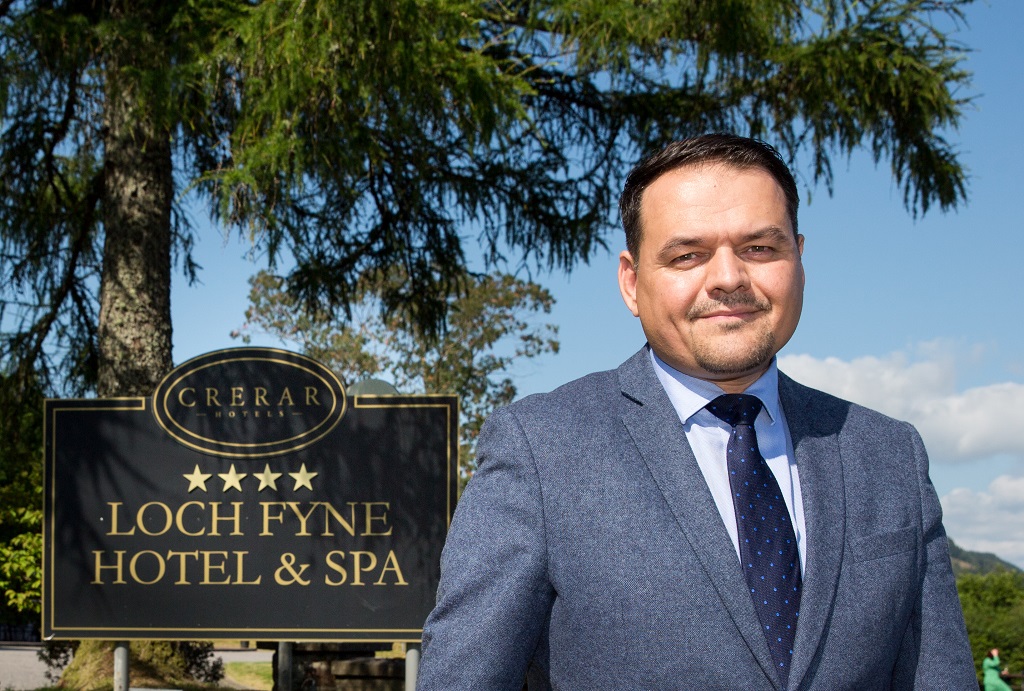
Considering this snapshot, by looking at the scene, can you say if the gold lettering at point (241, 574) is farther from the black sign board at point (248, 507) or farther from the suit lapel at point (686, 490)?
the suit lapel at point (686, 490)

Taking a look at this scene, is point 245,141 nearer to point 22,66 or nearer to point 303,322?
point 22,66

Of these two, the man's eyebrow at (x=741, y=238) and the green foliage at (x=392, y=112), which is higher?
the green foliage at (x=392, y=112)

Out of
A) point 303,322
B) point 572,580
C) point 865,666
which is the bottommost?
point 865,666

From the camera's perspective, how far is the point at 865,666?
1.63m

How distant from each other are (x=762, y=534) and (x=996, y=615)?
4172cm

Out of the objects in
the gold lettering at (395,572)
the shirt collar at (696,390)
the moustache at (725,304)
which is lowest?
the shirt collar at (696,390)

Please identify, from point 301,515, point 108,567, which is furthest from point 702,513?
point 108,567

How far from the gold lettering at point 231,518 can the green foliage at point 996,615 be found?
29.2 meters

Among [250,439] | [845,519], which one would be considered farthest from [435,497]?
[845,519]

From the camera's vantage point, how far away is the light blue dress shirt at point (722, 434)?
1.75 m

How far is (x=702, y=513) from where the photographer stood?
1.64m

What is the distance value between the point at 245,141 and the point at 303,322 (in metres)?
16.7

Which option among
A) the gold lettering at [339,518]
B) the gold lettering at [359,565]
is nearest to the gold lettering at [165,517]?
the gold lettering at [339,518]

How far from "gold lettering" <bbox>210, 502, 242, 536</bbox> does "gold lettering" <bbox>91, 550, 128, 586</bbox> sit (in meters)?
0.58
